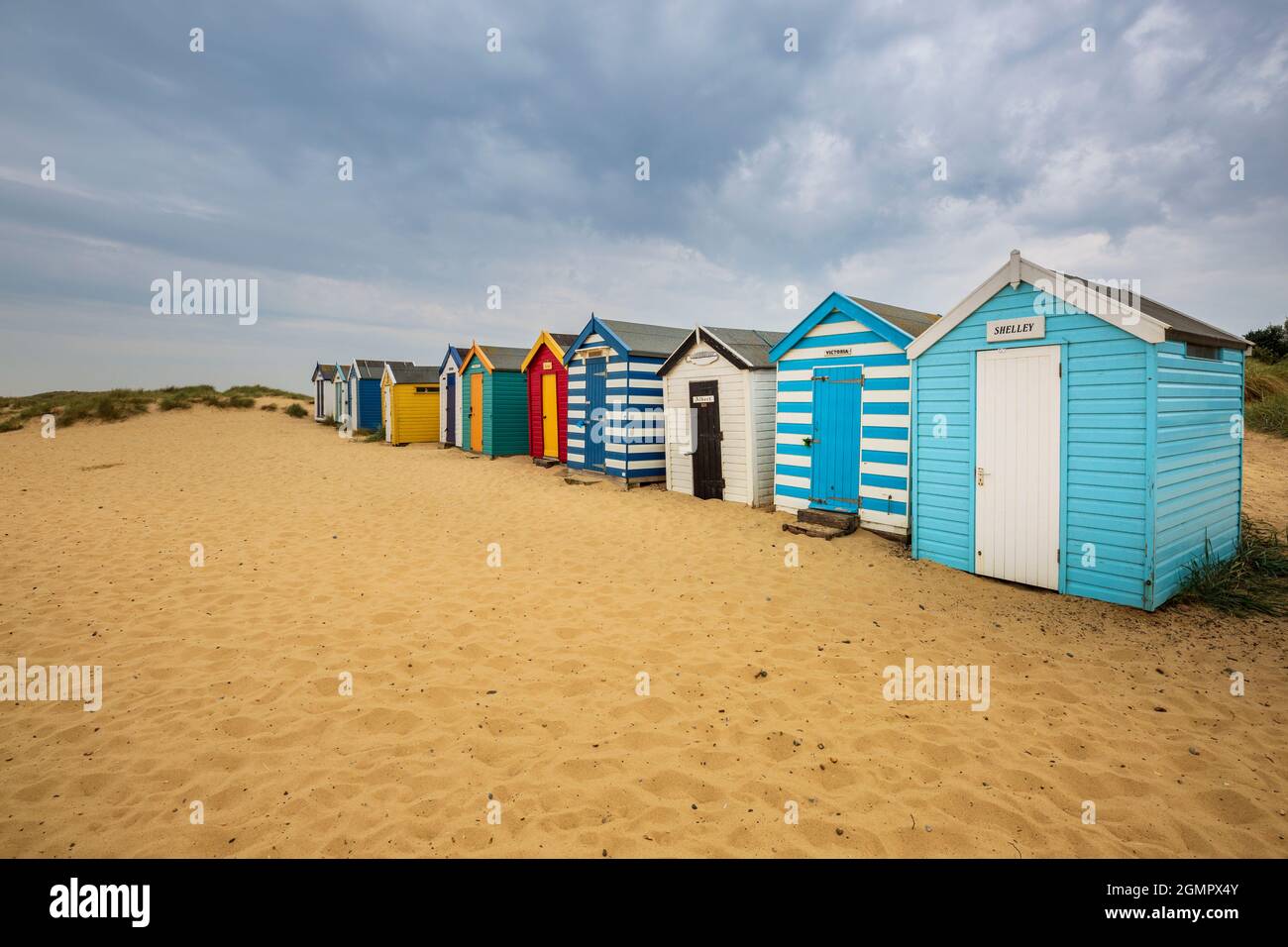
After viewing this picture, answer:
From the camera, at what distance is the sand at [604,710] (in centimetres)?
341

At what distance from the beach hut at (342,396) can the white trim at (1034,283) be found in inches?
1169

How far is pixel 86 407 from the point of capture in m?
31.9

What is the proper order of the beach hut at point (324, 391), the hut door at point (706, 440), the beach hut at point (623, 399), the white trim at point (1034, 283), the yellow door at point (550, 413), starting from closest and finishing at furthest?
1. the white trim at point (1034, 283)
2. the hut door at point (706, 440)
3. the beach hut at point (623, 399)
4. the yellow door at point (550, 413)
5. the beach hut at point (324, 391)

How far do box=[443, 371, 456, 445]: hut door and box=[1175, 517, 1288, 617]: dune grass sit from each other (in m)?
22.0

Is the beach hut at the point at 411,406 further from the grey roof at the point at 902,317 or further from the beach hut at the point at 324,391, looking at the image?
the grey roof at the point at 902,317

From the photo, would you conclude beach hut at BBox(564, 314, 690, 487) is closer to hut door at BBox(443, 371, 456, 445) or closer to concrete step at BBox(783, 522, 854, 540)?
concrete step at BBox(783, 522, 854, 540)

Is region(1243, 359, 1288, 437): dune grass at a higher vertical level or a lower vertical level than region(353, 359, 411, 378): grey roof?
lower

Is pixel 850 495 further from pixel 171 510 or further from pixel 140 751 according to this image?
pixel 171 510

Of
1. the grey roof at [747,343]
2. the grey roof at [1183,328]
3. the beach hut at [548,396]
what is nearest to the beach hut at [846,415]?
the grey roof at [747,343]

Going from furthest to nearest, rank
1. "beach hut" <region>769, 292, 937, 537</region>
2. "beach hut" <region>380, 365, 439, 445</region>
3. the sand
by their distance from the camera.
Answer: "beach hut" <region>380, 365, 439, 445</region>
"beach hut" <region>769, 292, 937, 537</region>
the sand

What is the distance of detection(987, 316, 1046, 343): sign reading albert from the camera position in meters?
7.33

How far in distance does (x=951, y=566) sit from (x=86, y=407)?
137ft

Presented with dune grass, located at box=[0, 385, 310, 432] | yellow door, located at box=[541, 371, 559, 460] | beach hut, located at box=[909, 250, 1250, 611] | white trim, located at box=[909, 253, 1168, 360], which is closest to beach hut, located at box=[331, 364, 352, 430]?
dune grass, located at box=[0, 385, 310, 432]
